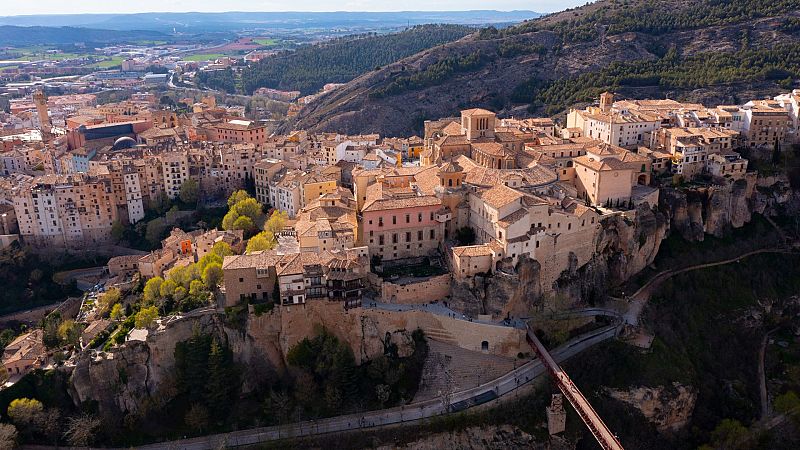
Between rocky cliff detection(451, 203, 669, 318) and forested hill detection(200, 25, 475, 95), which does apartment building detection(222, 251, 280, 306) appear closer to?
rocky cliff detection(451, 203, 669, 318)

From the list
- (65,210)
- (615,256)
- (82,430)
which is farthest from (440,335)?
(65,210)

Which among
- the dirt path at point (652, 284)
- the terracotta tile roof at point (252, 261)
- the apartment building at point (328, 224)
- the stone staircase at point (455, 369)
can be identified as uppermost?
the apartment building at point (328, 224)

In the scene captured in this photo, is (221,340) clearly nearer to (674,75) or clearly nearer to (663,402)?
(663,402)

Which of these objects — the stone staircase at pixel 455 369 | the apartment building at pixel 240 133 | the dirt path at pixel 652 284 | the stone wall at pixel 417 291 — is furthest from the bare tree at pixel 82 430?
the apartment building at pixel 240 133

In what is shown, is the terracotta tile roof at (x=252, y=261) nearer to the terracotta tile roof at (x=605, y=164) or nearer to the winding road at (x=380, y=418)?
the winding road at (x=380, y=418)

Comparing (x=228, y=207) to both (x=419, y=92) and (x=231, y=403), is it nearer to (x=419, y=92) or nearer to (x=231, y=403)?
(x=231, y=403)

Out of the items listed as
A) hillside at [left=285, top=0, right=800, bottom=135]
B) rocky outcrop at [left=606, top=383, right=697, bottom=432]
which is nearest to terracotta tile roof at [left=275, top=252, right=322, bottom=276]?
rocky outcrop at [left=606, top=383, right=697, bottom=432]

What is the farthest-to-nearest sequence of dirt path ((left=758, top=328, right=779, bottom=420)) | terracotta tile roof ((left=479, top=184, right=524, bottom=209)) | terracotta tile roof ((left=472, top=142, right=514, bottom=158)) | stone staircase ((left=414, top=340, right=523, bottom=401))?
terracotta tile roof ((left=472, top=142, right=514, bottom=158)), dirt path ((left=758, top=328, right=779, bottom=420)), terracotta tile roof ((left=479, top=184, right=524, bottom=209)), stone staircase ((left=414, top=340, right=523, bottom=401))
